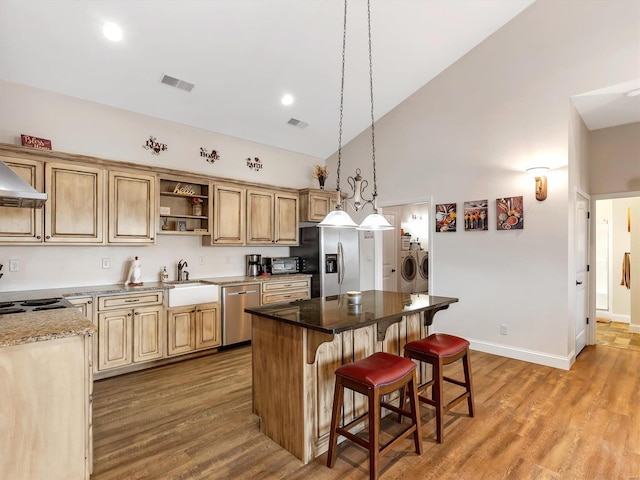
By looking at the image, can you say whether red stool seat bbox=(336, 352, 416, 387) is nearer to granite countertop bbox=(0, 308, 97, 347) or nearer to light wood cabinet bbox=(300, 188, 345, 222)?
granite countertop bbox=(0, 308, 97, 347)

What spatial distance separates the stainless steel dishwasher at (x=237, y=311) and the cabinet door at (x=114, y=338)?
3.59ft

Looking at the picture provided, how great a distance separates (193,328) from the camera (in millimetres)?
4074

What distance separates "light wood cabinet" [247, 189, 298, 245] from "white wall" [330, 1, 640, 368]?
6.31 ft

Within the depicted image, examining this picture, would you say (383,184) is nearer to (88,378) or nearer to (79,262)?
(79,262)

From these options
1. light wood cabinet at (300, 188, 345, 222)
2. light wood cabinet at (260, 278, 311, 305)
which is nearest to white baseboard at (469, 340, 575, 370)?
light wood cabinet at (260, 278, 311, 305)

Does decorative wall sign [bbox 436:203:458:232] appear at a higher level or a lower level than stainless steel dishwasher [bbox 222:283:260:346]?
higher

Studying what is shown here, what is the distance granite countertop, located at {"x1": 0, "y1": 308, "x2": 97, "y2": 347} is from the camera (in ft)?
5.68

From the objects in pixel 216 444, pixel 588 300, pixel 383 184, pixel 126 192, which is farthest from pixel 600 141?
pixel 126 192

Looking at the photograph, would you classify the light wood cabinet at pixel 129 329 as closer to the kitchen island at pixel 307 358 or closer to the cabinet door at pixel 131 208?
the cabinet door at pixel 131 208

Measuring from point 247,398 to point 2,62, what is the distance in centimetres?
389

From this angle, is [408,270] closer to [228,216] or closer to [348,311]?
[228,216]

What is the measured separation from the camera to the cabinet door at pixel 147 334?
3.66 meters

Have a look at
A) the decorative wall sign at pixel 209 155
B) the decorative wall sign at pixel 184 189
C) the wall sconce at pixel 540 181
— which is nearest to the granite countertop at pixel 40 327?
the decorative wall sign at pixel 184 189

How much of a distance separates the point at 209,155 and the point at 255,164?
77cm
